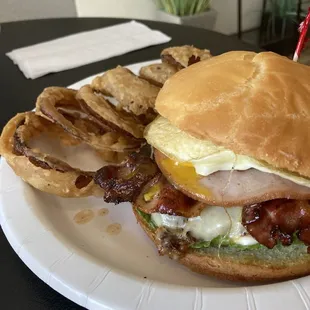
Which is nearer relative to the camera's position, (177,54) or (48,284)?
(48,284)

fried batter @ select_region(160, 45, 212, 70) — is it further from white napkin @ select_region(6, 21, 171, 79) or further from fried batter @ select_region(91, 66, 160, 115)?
white napkin @ select_region(6, 21, 171, 79)

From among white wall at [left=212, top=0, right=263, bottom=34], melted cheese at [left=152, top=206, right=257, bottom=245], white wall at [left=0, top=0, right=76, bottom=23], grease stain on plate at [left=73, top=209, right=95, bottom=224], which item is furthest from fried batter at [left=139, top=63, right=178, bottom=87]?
white wall at [left=212, top=0, right=263, bottom=34]

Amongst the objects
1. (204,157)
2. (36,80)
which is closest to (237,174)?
(204,157)

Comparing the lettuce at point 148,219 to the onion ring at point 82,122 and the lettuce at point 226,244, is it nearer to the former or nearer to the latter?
the lettuce at point 226,244

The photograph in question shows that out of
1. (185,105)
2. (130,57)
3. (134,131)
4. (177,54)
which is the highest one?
(185,105)

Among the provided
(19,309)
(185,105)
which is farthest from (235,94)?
(19,309)

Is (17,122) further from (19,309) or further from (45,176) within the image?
(19,309)

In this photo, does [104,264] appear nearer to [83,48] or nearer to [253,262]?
[253,262]
